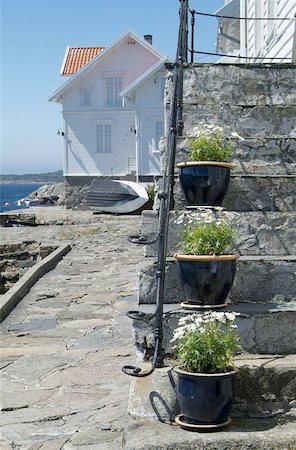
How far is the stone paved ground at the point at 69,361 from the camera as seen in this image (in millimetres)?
3766

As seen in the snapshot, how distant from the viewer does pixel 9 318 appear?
22.0ft

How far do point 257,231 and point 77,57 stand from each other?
3272 cm

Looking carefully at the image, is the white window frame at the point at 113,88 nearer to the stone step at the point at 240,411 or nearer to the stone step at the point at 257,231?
the stone step at the point at 257,231

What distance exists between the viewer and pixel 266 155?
222 inches

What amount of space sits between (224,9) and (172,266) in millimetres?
16085

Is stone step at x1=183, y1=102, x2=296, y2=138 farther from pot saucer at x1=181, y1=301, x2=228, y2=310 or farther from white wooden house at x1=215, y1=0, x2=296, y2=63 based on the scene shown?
pot saucer at x1=181, y1=301, x2=228, y2=310

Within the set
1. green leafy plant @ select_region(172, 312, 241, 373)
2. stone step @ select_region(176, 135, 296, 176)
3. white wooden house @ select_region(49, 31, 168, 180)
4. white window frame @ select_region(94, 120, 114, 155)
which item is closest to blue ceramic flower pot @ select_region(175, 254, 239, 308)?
green leafy plant @ select_region(172, 312, 241, 373)

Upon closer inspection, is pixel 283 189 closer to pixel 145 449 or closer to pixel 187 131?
pixel 187 131

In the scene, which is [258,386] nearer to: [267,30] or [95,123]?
[267,30]

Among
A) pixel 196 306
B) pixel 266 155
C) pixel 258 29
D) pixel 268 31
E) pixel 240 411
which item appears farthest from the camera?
pixel 258 29

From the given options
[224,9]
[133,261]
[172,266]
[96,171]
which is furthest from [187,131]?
[96,171]

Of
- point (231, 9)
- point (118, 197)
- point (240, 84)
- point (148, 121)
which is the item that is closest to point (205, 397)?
point (240, 84)

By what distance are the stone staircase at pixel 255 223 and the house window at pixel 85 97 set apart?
84.4 ft

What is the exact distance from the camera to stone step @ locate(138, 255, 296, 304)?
4.16 metres
